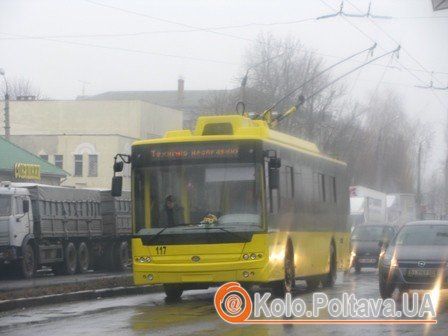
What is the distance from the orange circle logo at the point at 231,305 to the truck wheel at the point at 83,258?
1780 cm

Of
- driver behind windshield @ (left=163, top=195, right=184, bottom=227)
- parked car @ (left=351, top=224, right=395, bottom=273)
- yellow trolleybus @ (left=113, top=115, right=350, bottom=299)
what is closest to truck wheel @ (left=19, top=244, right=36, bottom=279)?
yellow trolleybus @ (left=113, top=115, right=350, bottom=299)

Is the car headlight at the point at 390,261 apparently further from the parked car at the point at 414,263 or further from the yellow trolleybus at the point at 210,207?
the yellow trolleybus at the point at 210,207

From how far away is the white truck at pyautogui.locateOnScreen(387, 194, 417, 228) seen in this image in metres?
62.3

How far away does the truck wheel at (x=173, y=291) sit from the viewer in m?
20.5

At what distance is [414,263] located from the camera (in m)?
19.0

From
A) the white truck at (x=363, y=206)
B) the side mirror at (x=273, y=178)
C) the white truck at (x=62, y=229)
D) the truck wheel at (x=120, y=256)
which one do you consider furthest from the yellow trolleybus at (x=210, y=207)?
the white truck at (x=363, y=206)

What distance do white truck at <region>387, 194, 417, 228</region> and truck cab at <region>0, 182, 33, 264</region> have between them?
3394 centimetres

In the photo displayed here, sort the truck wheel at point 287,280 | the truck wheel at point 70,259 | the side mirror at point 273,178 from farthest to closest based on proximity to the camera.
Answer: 1. the truck wheel at point 70,259
2. the truck wheel at point 287,280
3. the side mirror at point 273,178

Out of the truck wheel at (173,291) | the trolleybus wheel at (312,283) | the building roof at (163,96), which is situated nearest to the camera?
the truck wheel at (173,291)

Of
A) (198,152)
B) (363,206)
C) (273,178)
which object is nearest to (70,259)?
(198,152)

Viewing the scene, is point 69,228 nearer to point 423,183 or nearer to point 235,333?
point 235,333

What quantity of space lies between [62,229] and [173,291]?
481 inches

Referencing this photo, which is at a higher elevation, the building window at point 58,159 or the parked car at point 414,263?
the building window at point 58,159

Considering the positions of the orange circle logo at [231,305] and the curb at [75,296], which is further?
the curb at [75,296]
